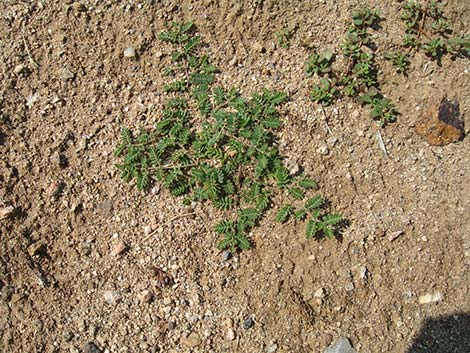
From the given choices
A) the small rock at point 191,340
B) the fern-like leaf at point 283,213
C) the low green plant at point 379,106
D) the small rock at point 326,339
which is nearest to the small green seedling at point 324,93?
the low green plant at point 379,106

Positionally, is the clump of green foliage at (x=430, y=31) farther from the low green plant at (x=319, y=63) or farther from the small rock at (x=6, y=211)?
the small rock at (x=6, y=211)

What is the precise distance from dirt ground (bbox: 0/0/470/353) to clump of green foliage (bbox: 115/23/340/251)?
0.36 ft

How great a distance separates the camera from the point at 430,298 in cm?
326

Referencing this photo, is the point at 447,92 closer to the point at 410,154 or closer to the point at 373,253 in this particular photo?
the point at 410,154

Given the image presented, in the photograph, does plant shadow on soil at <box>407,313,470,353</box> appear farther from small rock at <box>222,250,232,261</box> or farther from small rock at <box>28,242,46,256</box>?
small rock at <box>28,242,46,256</box>

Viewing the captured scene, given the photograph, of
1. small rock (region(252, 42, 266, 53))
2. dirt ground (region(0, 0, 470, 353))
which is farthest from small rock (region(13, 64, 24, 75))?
small rock (region(252, 42, 266, 53))

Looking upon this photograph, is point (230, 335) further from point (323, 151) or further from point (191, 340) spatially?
point (323, 151)

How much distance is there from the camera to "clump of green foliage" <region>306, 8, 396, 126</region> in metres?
3.60

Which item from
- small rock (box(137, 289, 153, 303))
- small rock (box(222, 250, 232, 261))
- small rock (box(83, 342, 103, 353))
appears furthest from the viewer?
small rock (box(222, 250, 232, 261))

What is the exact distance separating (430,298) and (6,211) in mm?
2753

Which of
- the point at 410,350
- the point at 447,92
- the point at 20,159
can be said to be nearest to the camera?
the point at 410,350

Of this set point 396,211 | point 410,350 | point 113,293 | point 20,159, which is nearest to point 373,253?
point 396,211

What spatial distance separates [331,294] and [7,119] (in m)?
2.45

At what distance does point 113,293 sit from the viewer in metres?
3.27
